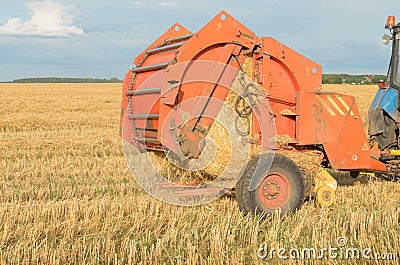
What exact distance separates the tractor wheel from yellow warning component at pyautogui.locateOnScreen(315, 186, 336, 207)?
440 millimetres

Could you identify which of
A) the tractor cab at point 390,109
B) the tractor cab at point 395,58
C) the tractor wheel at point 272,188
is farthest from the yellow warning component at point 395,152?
the tractor wheel at point 272,188

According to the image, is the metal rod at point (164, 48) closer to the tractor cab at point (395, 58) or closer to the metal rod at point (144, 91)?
the metal rod at point (144, 91)

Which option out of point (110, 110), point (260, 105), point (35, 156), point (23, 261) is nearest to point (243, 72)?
point (260, 105)

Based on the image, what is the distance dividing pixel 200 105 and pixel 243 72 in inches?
25.2

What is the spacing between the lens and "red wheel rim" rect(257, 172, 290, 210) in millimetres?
4941

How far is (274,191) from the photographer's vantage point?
4984 mm

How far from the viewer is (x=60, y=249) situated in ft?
12.5

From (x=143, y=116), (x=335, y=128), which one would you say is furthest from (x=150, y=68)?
(x=335, y=128)

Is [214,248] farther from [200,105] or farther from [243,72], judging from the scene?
[243,72]

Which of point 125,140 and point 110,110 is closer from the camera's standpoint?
point 125,140

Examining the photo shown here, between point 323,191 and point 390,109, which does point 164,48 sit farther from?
point 390,109

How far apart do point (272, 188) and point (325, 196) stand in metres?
0.84

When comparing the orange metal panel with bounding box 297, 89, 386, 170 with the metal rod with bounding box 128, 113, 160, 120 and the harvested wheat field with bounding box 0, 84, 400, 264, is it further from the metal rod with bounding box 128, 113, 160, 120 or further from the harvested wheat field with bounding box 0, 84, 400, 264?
the metal rod with bounding box 128, 113, 160, 120

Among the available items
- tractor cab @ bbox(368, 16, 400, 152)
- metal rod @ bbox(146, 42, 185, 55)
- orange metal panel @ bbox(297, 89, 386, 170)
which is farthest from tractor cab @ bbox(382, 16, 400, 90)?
metal rod @ bbox(146, 42, 185, 55)
